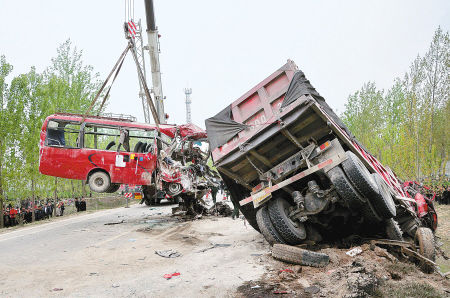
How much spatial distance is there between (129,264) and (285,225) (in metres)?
2.72

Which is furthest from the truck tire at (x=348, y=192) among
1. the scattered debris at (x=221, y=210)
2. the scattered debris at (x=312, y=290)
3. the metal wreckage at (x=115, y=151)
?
the scattered debris at (x=221, y=210)

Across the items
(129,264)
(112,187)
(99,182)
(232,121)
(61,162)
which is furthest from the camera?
(112,187)

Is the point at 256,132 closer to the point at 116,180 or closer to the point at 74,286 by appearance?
the point at 74,286

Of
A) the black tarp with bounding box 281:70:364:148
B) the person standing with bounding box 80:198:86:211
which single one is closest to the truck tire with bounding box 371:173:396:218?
the black tarp with bounding box 281:70:364:148

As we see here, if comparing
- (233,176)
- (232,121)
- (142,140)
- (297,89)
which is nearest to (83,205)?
(142,140)

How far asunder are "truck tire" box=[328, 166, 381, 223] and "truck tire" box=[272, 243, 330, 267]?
2.88 ft

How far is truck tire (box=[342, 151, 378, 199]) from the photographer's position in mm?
4406

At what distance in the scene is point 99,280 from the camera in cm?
432

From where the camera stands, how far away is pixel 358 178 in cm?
441

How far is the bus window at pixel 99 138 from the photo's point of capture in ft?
34.2

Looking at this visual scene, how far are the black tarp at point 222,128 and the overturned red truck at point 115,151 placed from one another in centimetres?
538

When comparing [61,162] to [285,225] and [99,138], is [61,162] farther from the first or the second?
[285,225]

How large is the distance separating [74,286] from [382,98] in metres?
25.5

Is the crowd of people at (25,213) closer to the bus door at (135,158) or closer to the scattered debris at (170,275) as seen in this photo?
the bus door at (135,158)
